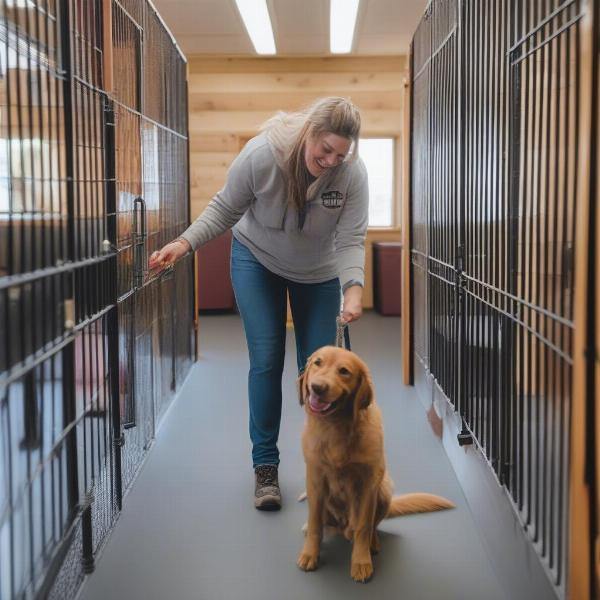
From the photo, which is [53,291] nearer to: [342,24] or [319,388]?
[319,388]

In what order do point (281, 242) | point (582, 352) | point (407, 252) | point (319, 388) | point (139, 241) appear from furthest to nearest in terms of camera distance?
point (407, 252) < point (139, 241) < point (281, 242) < point (319, 388) < point (582, 352)

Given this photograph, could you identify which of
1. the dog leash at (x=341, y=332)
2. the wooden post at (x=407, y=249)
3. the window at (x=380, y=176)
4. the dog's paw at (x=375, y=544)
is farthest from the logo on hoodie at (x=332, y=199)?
the window at (x=380, y=176)

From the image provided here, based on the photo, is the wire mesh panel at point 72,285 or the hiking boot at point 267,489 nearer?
the wire mesh panel at point 72,285

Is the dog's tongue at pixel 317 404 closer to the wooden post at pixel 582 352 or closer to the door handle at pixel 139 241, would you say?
the wooden post at pixel 582 352

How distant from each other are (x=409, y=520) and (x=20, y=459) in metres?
1.32

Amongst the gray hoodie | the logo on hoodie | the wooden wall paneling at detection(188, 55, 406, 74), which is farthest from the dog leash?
the wooden wall paneling at detection(188, 55, 406, 74)

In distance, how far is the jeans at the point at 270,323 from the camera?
2775 millimetres

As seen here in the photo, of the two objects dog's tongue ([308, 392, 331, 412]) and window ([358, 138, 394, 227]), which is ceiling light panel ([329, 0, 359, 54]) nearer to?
window ([358, 138, 394, 227])

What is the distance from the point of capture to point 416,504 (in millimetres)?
2641

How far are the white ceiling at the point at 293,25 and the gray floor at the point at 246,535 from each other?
10.6ft

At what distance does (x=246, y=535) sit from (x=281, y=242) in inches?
39.3

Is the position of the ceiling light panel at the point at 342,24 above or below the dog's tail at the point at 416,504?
above

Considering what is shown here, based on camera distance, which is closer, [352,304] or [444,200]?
[352,304]

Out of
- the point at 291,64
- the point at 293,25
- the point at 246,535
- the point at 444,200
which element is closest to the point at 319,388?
the point at 246,535
